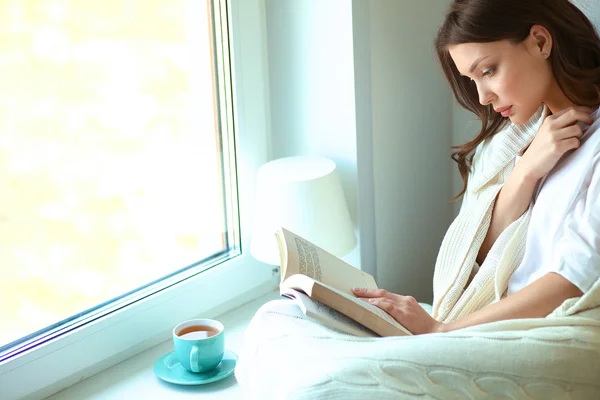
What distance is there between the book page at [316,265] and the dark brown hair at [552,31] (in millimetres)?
424

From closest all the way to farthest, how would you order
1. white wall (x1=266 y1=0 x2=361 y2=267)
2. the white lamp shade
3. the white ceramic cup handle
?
the white ceramic cup handle → the white lamp shade → white wall (x1=266 y1=0 x2=361 y2=267)

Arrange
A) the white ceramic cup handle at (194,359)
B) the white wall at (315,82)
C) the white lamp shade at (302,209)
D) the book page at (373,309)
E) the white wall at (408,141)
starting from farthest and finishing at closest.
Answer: the white wall at (408,141)
the white wall at (315,82)
the white lamp shade at (302,209)
the white ceramic cup handle at (194,359)
the book page at (373,309)

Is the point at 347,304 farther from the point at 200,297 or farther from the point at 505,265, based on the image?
the point at 200,297

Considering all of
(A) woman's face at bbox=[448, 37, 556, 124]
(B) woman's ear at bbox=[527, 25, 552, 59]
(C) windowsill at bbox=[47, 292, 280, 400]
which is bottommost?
(C) windowsill at bbox=[47, 292, 280, 400]

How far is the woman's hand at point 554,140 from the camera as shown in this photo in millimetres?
1238

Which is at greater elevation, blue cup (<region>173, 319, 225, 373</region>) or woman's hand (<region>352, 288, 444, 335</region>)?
woman's hand (<region>352, 288, 444, 335</region>)

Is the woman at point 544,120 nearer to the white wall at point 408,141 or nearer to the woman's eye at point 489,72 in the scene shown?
the woman's eye at point 489,72

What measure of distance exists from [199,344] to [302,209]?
35 cm

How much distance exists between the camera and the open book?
109 cm

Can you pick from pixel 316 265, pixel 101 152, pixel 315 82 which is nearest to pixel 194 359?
pixel 316 265

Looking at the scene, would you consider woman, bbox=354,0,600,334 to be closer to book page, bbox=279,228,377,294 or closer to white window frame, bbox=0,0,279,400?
book page, bbox=279,228,377,294

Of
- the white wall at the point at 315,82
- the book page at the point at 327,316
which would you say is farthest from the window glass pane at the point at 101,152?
the book page at the point at 327,316

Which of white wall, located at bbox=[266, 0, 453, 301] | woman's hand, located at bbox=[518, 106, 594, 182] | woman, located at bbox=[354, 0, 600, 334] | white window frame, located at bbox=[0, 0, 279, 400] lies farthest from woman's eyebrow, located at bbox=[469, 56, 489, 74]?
white window frame, located at bbox=[0, 0, 279, 400]

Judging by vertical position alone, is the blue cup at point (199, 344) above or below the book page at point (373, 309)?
below
